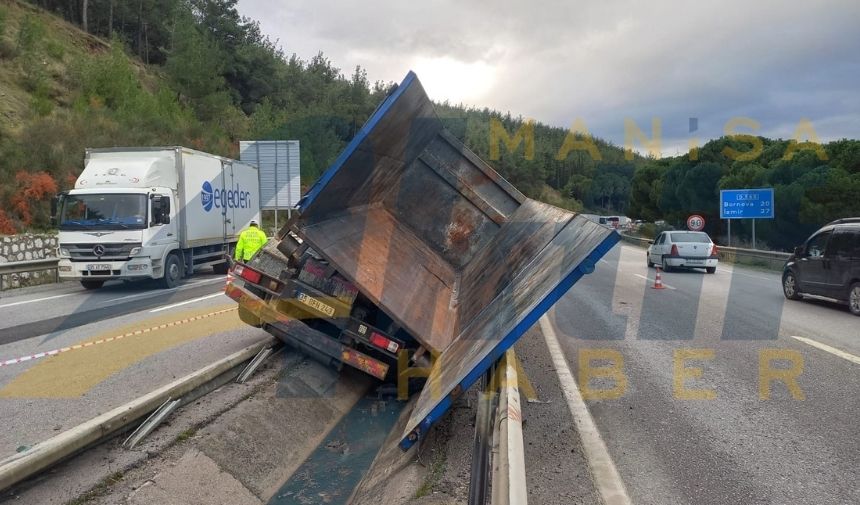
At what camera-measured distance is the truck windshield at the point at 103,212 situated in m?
14.5

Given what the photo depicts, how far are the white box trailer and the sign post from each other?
2374 centimetres

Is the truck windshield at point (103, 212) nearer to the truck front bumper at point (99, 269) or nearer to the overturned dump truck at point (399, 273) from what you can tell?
the truck front bumper at point (99, 269)

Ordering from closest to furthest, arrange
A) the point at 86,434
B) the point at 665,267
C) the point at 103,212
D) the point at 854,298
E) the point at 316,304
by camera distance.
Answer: the point at 86,434
the point at 316,304
the point at 854,298
the point at 103,212
the point at 665,267

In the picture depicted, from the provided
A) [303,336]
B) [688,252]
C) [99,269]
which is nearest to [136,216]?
[99,269]

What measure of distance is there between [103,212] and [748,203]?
26.6 meters

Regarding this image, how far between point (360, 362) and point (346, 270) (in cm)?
103

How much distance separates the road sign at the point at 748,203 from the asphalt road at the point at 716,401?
1813 centimetres

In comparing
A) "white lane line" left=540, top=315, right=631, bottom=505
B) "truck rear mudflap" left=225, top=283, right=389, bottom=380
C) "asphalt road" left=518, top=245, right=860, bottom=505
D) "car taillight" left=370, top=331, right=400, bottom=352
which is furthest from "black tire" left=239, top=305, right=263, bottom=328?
"white lane line" left=540, top=315, right=631, bottom=505

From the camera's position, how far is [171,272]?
631 inches

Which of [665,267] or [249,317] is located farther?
[665,267]

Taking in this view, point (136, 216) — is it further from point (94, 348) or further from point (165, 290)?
point (94, 348)

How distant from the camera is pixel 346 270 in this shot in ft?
18.4

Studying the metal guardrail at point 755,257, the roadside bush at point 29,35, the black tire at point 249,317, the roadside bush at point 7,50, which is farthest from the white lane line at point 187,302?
the roadside bush at point 29,35

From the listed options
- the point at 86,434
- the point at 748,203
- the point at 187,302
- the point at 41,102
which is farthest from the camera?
the point at 748,203
